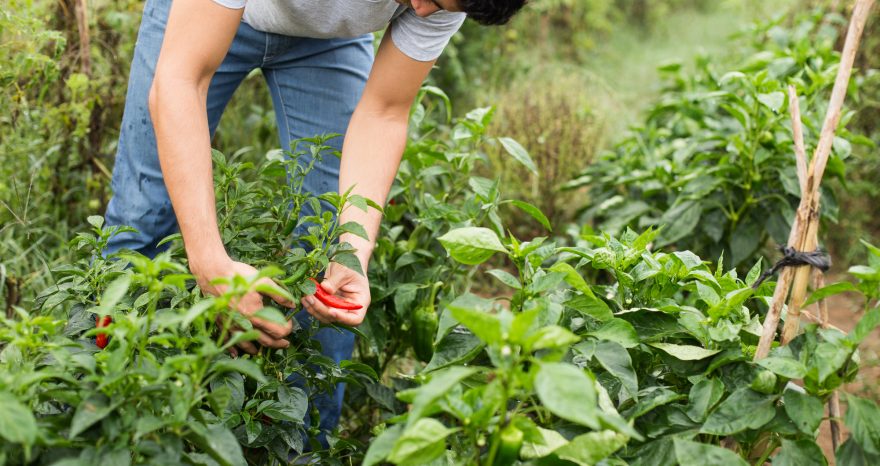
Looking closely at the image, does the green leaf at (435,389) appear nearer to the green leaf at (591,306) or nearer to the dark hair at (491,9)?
the green leaf at (591,306)

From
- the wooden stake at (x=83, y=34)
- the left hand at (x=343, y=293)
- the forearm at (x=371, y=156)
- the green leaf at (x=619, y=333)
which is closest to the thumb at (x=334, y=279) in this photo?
the left hand at (x=343, y=293)

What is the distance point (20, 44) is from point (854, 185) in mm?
3285

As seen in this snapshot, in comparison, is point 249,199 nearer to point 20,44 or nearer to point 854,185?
point 20,44

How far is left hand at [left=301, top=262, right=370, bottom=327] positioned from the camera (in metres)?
1.53

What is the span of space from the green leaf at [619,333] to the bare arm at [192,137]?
533 millimetres

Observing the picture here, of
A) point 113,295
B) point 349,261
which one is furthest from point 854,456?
point 113,295

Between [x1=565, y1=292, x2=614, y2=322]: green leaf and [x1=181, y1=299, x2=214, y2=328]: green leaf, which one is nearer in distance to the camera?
[x1=181, y1=299, x2=214, y2=328]: green leaf

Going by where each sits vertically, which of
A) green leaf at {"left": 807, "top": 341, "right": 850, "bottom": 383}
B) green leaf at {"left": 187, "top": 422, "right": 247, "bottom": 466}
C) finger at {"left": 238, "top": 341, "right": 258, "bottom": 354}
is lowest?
finger at {"left": 238, "top": 341, "right": 258, "bottom": 354}

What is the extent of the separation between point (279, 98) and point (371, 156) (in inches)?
14.4

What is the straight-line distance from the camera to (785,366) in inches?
48.8

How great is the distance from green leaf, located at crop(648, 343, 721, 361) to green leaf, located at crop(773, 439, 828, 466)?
0.19 m

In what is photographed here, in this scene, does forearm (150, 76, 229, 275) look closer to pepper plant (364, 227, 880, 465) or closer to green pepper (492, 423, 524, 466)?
pepper plant (364, 227, 880, 465)


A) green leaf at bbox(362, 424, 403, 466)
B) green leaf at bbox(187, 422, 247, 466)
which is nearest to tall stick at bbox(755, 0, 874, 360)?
green leaf at bbox(362, 424, 403, 466)

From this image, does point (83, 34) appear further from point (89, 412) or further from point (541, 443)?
point (541, 443)
